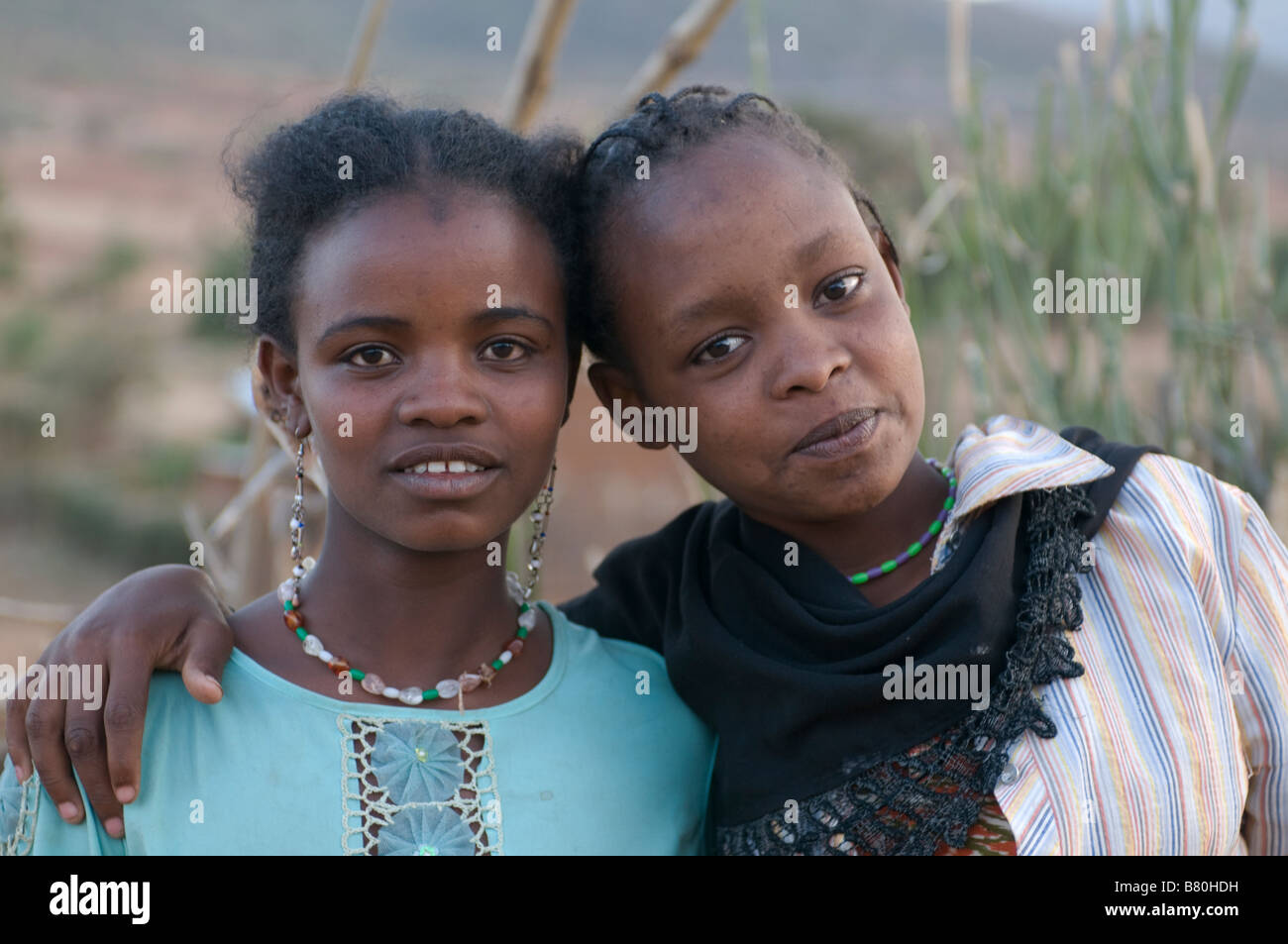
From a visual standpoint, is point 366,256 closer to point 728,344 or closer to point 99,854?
point 728,344

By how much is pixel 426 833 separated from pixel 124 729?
0.34 m

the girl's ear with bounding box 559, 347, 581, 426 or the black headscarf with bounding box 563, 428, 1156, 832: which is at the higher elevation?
the girl's ear with bounding box 559, 347, 581, 426

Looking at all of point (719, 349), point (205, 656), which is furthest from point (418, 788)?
point (719, 349)

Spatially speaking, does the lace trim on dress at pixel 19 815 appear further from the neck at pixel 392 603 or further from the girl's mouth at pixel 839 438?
the girl's mouth at pixel 839 438

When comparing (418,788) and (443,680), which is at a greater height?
(443,680)

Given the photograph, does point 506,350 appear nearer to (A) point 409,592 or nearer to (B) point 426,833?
(A) point 409,592

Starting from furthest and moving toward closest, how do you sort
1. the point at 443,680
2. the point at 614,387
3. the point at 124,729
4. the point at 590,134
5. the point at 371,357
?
the point at 590,134, the point at 614,387, the point at 443,680, the point at 371,357, the point at 124,729

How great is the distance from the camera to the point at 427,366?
1424 millimetres

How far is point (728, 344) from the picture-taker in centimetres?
150

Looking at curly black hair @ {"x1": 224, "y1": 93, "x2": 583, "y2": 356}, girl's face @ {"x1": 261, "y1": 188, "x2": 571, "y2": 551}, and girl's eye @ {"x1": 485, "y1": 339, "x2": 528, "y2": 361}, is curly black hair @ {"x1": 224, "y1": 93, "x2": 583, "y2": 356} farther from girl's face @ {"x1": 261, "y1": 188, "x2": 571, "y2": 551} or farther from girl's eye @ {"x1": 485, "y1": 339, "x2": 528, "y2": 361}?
girl's eye @ {"x1": 485, "y1": 339, "x2": 528, "y2": 361}

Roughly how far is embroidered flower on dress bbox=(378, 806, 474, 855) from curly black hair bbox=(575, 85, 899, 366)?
587 mm

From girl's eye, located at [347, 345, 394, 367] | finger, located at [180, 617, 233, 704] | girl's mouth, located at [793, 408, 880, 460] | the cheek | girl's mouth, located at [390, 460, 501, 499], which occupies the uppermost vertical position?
girl's eye, located at [347, 345, 394, 367]

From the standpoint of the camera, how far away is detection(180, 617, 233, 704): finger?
4.52 ft

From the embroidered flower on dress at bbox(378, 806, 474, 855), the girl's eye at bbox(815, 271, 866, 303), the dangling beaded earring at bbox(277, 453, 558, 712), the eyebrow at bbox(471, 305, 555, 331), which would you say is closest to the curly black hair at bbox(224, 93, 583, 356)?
the eyebrow at bbox(471, 305, 555, 331)
